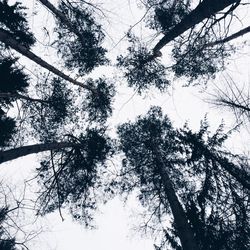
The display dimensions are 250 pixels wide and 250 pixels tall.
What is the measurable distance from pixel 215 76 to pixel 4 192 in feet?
24.5

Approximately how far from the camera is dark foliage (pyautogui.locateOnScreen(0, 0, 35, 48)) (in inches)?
294

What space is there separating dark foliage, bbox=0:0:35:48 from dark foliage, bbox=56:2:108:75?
96cm

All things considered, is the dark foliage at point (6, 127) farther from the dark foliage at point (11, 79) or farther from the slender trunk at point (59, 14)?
the slender trunk at point (59, 14)

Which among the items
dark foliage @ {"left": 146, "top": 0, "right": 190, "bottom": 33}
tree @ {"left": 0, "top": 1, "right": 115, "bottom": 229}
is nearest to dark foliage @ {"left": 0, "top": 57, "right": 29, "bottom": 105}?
tree @ {"left": 0, "top": 1, "right": 115, "bottom": 229}

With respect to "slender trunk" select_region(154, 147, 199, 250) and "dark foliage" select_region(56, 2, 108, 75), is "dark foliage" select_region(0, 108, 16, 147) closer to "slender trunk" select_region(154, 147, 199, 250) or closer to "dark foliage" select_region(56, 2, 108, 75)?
"dark foliage" select_region(56, 2, 108, 75)

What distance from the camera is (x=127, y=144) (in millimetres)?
11188

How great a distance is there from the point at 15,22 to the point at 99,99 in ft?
11.2

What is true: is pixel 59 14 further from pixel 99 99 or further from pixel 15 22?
pixel 99 99

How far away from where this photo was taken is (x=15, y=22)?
25.4 ft

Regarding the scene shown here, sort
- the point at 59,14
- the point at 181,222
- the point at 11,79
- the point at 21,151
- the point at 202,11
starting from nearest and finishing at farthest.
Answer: the point at 202,11, the point at 21,151, the point at 59,14, the point at 181,222, the point at 11,79

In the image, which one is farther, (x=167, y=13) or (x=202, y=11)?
(x=167, y=13)

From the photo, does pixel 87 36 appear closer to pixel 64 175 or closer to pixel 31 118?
pixel 31 118

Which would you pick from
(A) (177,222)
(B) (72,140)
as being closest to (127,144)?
(B) (72,140)

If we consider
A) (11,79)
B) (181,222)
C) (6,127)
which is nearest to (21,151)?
(6,127)
